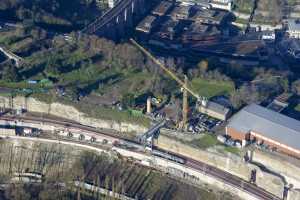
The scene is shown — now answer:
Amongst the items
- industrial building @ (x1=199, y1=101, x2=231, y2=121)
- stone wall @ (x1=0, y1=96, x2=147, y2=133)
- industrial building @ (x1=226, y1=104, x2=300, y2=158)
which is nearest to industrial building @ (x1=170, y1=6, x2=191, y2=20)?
industrial building @ (x1=199, y1=101, x2=231, y2=121)

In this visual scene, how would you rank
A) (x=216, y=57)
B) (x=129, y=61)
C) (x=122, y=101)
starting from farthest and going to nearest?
(x=216, y=57) → (x=129, y=61) → (x=122, y=101)

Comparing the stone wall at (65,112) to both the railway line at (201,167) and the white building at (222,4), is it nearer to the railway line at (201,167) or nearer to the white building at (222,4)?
the railway line at (201,167)

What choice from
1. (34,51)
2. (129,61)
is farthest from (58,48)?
(129,61)

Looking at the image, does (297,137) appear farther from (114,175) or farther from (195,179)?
(114,175)

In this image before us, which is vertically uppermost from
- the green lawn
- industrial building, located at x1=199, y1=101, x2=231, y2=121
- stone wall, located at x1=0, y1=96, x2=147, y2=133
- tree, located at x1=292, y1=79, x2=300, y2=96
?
tree, located at x1=292, y1=79, x2=300, y2=96

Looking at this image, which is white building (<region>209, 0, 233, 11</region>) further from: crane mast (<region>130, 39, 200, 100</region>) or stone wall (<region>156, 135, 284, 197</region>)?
stone wall (<region>156, 135, 284, 197</region>)
